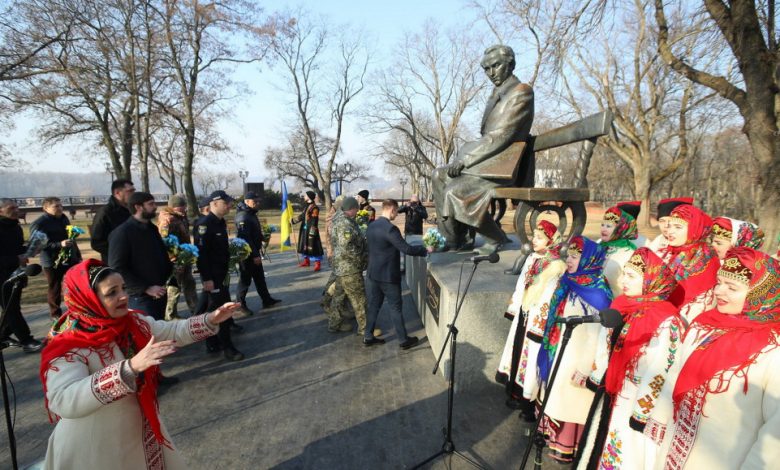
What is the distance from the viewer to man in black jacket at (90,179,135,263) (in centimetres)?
473

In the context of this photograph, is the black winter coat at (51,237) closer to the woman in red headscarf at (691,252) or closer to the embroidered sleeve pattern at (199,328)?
the embroidered sleeve pattern at (199,328)

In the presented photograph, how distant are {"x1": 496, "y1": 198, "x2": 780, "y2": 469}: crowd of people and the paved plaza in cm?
61

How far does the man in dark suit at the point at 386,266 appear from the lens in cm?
439

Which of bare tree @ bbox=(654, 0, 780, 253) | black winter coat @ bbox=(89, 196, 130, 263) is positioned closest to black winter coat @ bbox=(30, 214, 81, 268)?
black winter coat @ bbox=(89, 196, 130, 263)

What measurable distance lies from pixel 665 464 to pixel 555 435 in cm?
94

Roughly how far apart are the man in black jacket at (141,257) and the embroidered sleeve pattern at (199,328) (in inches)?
72.3

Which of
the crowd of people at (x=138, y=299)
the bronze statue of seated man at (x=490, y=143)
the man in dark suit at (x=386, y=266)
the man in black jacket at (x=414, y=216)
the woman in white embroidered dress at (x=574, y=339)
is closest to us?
the crowd of people at (x=138, y=299)

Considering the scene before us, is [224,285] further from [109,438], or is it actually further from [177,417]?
[109,438]

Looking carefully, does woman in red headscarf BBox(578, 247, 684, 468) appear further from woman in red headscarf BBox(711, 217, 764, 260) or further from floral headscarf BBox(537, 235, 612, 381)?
woman in red headscarf BBox(711, 217, 764, 260)

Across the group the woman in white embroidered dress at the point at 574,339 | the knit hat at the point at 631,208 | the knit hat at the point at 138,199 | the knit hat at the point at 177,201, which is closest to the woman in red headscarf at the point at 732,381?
the woman in white embroidered dress at the point at 574,339

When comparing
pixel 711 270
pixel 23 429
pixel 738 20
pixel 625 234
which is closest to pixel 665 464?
pixel 711 270

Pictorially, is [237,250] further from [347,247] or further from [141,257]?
[347,247]

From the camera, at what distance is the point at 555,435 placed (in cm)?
284

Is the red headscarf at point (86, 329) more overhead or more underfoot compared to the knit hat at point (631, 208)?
more underfoot
